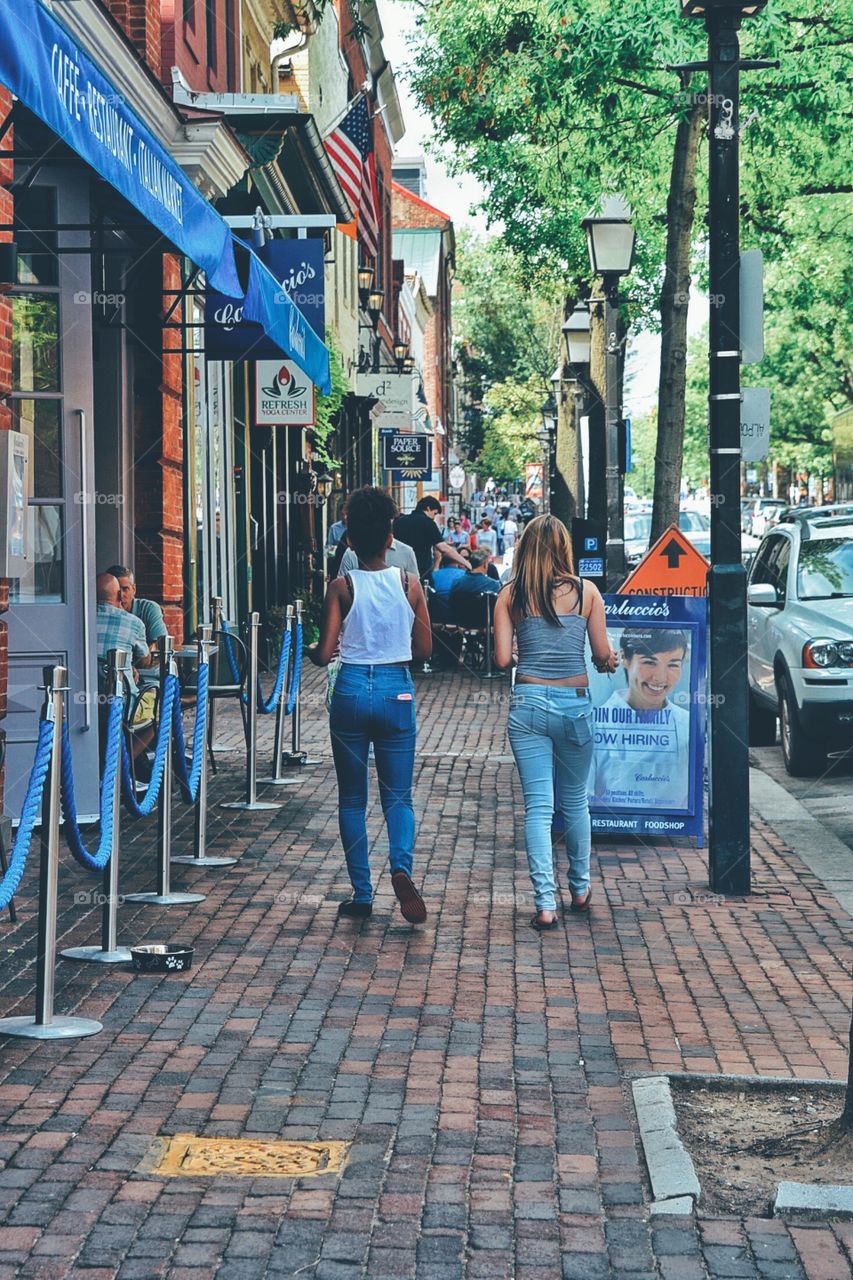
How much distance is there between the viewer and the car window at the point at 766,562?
15000 mm

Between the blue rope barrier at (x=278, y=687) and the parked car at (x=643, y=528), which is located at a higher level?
the parked car at (x=643, y=528)

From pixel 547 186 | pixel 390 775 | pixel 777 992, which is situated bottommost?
pixel 777 992

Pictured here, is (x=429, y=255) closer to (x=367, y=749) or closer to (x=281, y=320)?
(x=281, y=320)

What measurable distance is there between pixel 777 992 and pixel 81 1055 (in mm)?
2611

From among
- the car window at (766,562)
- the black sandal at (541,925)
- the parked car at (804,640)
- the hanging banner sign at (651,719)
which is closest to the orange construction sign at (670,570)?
the hanging banner sign at (651,719)

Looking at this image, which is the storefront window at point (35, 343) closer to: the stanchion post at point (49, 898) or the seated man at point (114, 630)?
the seated man at point (114, 630)

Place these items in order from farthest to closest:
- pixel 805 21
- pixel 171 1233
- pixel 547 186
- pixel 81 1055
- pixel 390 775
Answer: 1. pixel 547 186
2. pixel 805 21
3. pixel 390 775
4. pixel 81 1055
5. pixel 171 1233

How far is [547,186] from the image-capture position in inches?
935

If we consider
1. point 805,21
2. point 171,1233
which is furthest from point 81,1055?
point 805,21

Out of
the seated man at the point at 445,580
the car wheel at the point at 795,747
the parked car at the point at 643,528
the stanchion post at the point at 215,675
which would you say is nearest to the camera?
the stanchion post at the point at 215,675

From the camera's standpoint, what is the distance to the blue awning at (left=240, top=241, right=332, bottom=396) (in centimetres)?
1095

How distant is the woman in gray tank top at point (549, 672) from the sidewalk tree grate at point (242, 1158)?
304 cm

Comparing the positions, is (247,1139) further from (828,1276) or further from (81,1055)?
(828,1276)

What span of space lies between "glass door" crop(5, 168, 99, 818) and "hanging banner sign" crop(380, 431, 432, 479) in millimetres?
23469
